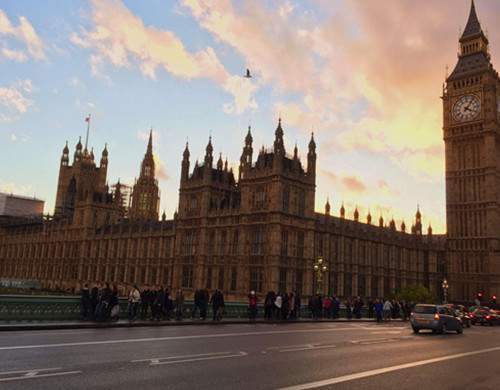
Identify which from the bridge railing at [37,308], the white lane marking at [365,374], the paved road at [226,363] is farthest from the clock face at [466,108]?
the bridge railing at [37,308]

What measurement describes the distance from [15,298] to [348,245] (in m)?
44.8

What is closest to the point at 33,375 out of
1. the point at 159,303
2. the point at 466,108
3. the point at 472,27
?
the point at 159,303

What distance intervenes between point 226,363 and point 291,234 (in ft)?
126

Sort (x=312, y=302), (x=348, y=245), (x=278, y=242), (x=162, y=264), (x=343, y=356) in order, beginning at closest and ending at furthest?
(x=343, y=356) < (x=312, y=302) < (x=278, y=242) < (x=348, y=245) < (x=162, y=264)

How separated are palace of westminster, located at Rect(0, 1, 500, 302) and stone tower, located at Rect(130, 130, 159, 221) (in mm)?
27355

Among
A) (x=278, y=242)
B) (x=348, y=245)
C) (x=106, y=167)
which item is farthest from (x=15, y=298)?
(x=106, y=167)

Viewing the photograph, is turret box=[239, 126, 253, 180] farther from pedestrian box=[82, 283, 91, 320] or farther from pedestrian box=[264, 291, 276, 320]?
pedestrian box=[82, 283, 91, 320]

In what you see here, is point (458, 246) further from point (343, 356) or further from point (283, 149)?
point (343, 356)

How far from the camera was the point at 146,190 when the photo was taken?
130 metres

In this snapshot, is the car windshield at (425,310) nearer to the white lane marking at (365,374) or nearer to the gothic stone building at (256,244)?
the white lane marking at (365,374)

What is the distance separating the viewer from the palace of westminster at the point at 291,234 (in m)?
50.9

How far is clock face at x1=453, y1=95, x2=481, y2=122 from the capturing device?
71.9 m

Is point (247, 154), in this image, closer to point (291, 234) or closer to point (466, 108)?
point (291, 234)

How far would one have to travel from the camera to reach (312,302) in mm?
35406
